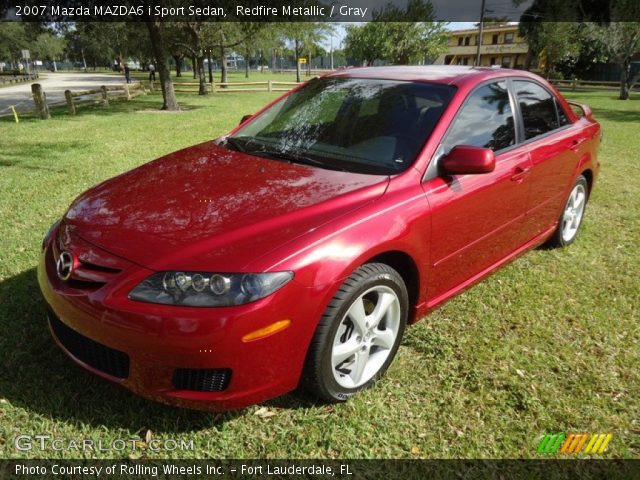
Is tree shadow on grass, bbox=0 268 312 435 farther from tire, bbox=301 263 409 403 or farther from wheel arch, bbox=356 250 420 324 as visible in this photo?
wheel arch, bbox=356 250 420 324

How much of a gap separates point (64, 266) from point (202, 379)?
91 centimetres

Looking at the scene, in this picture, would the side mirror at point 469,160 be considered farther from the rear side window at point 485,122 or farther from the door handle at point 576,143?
the door handle at point 576,143

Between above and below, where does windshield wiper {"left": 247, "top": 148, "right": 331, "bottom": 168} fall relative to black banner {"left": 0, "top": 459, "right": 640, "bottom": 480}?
above

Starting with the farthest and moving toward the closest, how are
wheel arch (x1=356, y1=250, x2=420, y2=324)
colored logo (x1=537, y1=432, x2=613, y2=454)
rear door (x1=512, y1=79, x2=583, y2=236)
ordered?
rear door (x1=512, y1=79, x2=583, y2=236)
wheel arch (x1=356, y1=250, x2=420, y2=324)
colored logo (x1=537, y1=432, x2=613, y2=454)

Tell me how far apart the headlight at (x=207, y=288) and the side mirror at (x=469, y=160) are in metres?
1.24

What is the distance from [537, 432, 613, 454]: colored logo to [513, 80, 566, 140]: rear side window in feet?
6.80

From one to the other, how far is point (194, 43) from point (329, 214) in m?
28.9

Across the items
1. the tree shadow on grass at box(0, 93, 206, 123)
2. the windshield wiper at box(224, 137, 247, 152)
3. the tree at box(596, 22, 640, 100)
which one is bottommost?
the tree shadow on grass at box(0, 93, 206, 123)

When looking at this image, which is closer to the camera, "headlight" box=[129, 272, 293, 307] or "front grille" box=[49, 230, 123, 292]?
"headlight" box=[129, 272, 293, 307]

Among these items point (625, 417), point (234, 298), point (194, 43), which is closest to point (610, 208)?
point (625, 417)

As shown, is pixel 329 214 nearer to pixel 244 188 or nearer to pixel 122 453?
pixel 244 188

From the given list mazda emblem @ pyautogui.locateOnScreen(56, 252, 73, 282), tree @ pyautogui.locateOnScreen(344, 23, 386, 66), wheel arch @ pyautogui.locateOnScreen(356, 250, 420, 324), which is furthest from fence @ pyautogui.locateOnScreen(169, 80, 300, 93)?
wheel arch @ pyautogui.locateOnScreen(356, 250, 420, 324)

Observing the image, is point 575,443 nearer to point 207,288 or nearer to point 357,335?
point 357,335

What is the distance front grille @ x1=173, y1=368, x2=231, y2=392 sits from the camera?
202 cm
